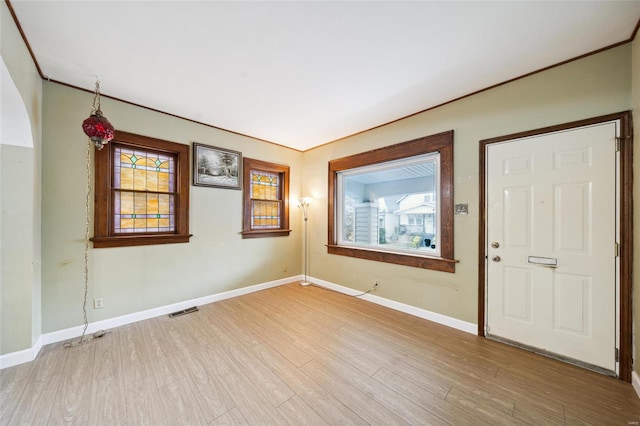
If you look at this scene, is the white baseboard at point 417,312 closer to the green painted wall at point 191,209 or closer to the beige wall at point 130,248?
the green painted wall at point 191,209

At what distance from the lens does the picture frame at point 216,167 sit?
11.4ft

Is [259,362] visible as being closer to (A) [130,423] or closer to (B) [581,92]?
(A) [130,423]

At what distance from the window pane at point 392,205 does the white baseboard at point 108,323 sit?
6.93ft

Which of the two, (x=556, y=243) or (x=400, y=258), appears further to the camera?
(x=400, y=258)

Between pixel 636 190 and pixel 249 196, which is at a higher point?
pixel 249 196

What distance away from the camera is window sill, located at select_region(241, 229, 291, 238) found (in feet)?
13.3

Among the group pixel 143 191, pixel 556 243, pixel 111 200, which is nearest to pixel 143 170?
pixel 143 191

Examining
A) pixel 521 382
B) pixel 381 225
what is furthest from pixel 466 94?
pixel 521 382

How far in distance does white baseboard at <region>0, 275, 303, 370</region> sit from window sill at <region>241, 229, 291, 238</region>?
89 centimetres

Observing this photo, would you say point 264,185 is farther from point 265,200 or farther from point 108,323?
point 108,323

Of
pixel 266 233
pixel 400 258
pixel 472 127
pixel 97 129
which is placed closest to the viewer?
pixel 97 129

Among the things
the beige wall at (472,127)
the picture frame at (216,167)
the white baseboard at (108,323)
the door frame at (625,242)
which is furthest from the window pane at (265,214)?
the door frame at (625,242)

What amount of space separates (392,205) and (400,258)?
0.85 m

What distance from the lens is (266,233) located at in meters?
4.29
